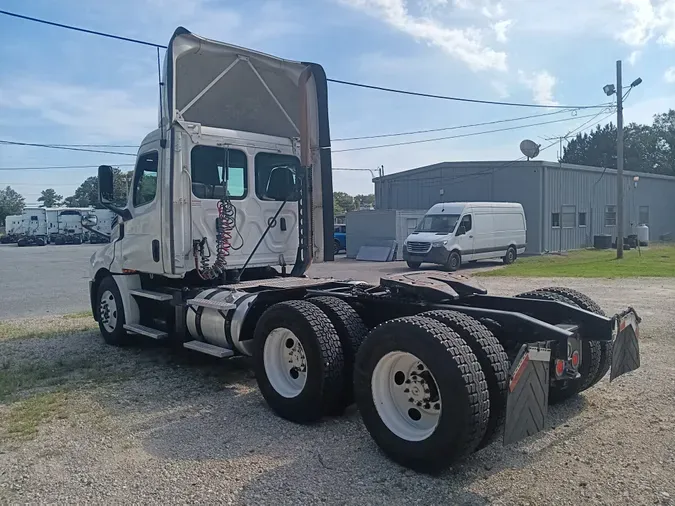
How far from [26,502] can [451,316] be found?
305cm

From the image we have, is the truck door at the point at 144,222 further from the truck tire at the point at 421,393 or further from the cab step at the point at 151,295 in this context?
the truck tire at the point at 421,393

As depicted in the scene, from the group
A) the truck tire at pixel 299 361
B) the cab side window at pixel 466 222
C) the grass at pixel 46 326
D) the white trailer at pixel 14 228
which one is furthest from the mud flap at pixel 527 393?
the white trailer at pixel 14 228

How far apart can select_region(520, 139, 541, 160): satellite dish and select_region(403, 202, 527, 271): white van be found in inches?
295

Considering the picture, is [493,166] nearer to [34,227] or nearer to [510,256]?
[510,256]

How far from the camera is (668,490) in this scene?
149 inches

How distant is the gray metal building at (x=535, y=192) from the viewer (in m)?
30.0

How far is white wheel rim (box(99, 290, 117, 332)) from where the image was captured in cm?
837

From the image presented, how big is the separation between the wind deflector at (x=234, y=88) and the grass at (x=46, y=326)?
448 centimetres

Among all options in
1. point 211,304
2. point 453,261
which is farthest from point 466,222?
point 211,304

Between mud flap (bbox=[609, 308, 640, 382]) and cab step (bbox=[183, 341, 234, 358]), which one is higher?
mud flap (bbox=[609, 308, 640, 382])

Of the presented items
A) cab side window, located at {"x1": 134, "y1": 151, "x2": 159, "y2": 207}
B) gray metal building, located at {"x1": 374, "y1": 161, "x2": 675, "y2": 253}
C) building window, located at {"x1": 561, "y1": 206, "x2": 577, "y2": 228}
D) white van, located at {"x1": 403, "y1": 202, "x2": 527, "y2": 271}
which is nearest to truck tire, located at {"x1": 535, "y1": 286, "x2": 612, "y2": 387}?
cab side window, located at {"x1": 134, "y1": 151, "x2": 159, "y2": 207}

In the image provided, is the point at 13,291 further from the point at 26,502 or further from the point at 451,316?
the point at 451,316

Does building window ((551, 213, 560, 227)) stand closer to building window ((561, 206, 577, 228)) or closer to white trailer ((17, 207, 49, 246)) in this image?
building window ((561, 206, 577, 228))

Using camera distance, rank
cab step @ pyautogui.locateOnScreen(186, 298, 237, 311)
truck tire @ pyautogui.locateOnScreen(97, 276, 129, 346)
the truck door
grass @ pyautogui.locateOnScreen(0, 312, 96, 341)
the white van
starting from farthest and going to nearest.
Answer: the white van
grass @ pyautogui.locateOnScreen(0, 312, 96, 341)
truck tire @ pyautogui.locateOnScreen(97, 276, 129, 346)
the truck door
cab step @ pyautogui.locateOnScreen(186, 298, 237, 311)
